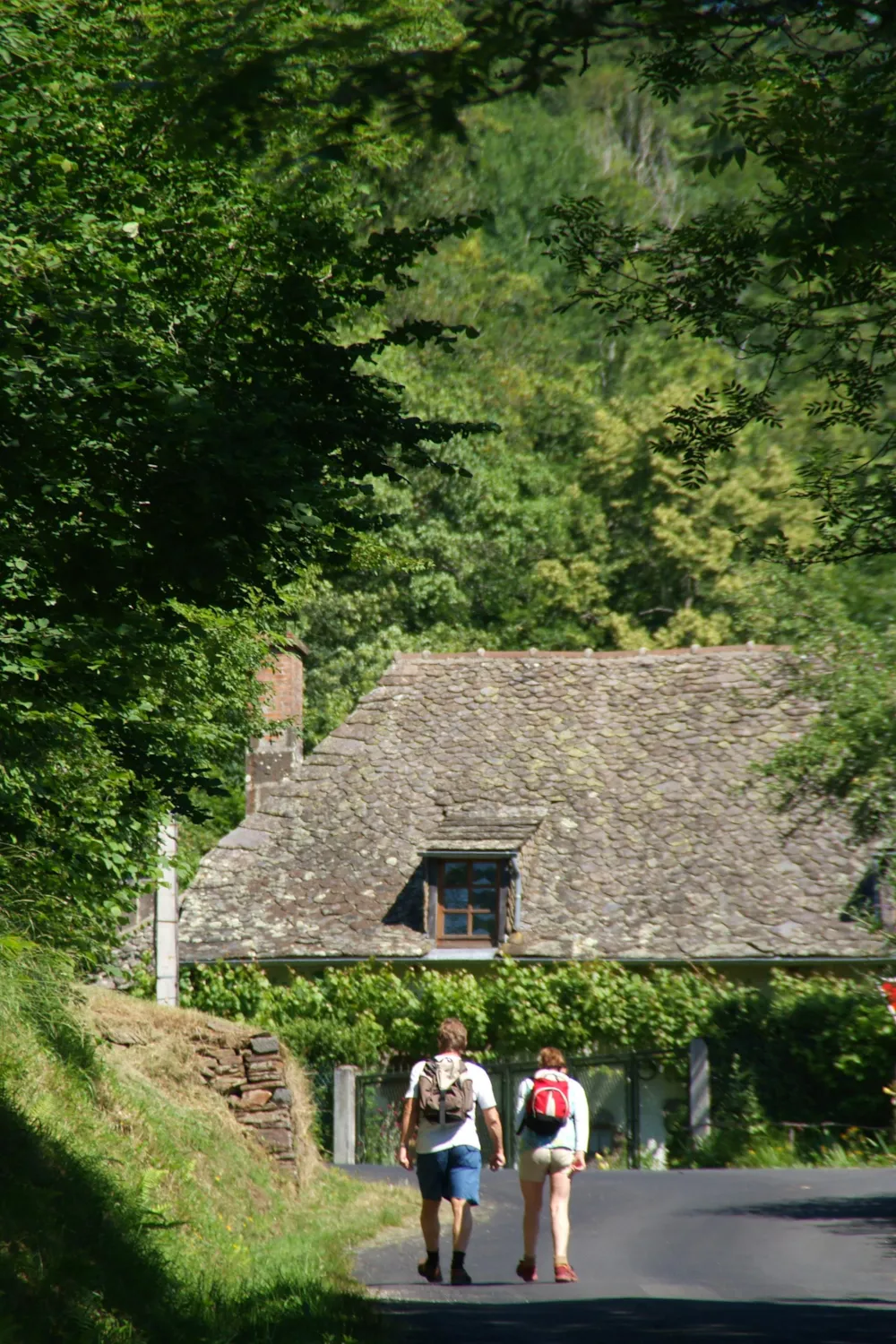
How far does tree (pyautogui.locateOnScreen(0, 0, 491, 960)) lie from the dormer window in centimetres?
1274

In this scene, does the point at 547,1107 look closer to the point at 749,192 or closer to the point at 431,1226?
the point at 431,1226

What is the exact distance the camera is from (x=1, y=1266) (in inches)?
258

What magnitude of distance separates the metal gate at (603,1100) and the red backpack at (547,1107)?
11635mm

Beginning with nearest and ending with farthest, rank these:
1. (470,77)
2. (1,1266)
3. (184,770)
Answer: (470,77) → (1,1266) → (184,770)

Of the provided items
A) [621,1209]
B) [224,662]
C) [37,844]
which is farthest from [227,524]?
[621,1209]

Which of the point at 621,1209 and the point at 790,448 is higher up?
the point at 790,448

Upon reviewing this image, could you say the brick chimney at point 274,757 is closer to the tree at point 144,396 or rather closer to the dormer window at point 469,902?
the dormer window at point 469,902

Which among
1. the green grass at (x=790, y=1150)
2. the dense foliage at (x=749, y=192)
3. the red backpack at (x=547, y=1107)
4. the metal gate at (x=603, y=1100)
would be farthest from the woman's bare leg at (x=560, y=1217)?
the metal gate at (x=603, y=1100)

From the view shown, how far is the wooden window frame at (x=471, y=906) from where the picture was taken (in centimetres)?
2447

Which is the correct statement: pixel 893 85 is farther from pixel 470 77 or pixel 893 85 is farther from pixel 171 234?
pixel 171 234

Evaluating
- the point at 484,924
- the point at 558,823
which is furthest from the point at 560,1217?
the point at 558,823

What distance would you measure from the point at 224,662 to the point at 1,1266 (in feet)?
25.2

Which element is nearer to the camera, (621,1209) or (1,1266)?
(1,1266)

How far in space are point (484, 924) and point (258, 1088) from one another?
405 inches
